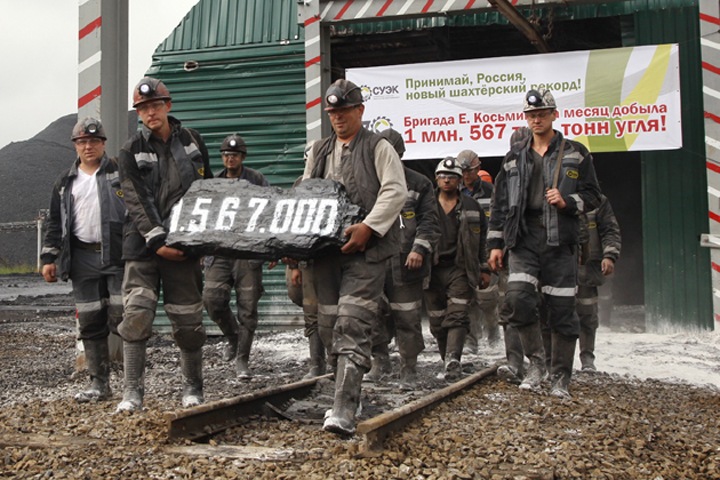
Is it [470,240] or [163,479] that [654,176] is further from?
[163,479]

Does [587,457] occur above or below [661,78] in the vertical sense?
below

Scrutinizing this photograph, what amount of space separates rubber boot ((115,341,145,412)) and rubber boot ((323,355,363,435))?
4.70ft

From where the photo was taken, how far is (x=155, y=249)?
5098mm

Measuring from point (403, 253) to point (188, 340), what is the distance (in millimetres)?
2111

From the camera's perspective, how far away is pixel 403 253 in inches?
268

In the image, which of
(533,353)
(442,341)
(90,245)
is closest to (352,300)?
(533,353)

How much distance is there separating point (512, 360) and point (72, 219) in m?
3.52

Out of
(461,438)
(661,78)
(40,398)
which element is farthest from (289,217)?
(661,78)

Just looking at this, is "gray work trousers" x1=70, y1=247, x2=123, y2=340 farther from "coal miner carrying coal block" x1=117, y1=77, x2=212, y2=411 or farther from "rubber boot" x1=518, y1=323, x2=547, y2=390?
"rubber boot" x1=518, y1=323, x2=547, y2=390

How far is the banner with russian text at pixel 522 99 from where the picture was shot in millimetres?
9648

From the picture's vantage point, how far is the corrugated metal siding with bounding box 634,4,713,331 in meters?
10.1

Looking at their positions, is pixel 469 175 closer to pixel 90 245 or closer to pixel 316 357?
pixel 316 357

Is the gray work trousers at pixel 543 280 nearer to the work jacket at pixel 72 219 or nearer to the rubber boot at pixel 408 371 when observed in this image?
the rubber boot at pixel 408 371

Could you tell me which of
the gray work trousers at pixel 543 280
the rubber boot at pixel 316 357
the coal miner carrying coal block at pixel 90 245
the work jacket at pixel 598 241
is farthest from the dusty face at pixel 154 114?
the work jacket at pixel 598 241
